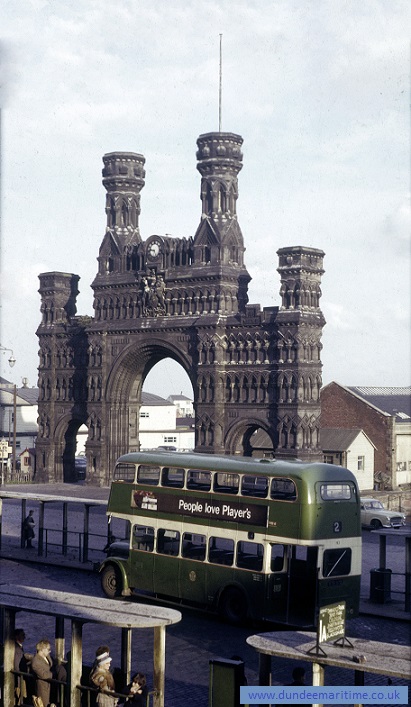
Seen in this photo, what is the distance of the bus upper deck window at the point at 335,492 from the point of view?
2342 centimetres

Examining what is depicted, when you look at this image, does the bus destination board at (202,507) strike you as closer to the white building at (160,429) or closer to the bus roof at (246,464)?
the bus roof at (246,464)

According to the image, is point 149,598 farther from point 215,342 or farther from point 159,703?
point 215,342

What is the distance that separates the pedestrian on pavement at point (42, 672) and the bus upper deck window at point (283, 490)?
31.1 feet

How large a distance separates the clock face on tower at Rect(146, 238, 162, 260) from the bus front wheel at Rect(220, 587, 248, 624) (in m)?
45.1

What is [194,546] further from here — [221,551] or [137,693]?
[137,693]

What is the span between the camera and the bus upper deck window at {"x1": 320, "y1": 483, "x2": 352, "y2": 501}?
23.4m

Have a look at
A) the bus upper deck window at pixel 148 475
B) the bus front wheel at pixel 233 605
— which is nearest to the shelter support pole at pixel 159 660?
the bus front wheel at pixel 233 605

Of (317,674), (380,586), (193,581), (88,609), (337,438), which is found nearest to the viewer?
(317,674)

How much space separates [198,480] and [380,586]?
19.5ft

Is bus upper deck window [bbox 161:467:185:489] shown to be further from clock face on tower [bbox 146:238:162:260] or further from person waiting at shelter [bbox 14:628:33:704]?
clock face on tower [bbox 146:238:162:260]

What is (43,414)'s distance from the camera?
2943 inches

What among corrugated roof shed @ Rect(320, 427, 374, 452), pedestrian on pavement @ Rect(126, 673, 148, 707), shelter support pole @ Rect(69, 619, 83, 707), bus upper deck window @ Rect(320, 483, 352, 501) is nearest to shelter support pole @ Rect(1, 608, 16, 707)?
shelter support pole @ Rect(69, 619, 83, 707)

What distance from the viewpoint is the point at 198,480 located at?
2577cm

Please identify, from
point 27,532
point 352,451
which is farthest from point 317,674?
point 352,451
